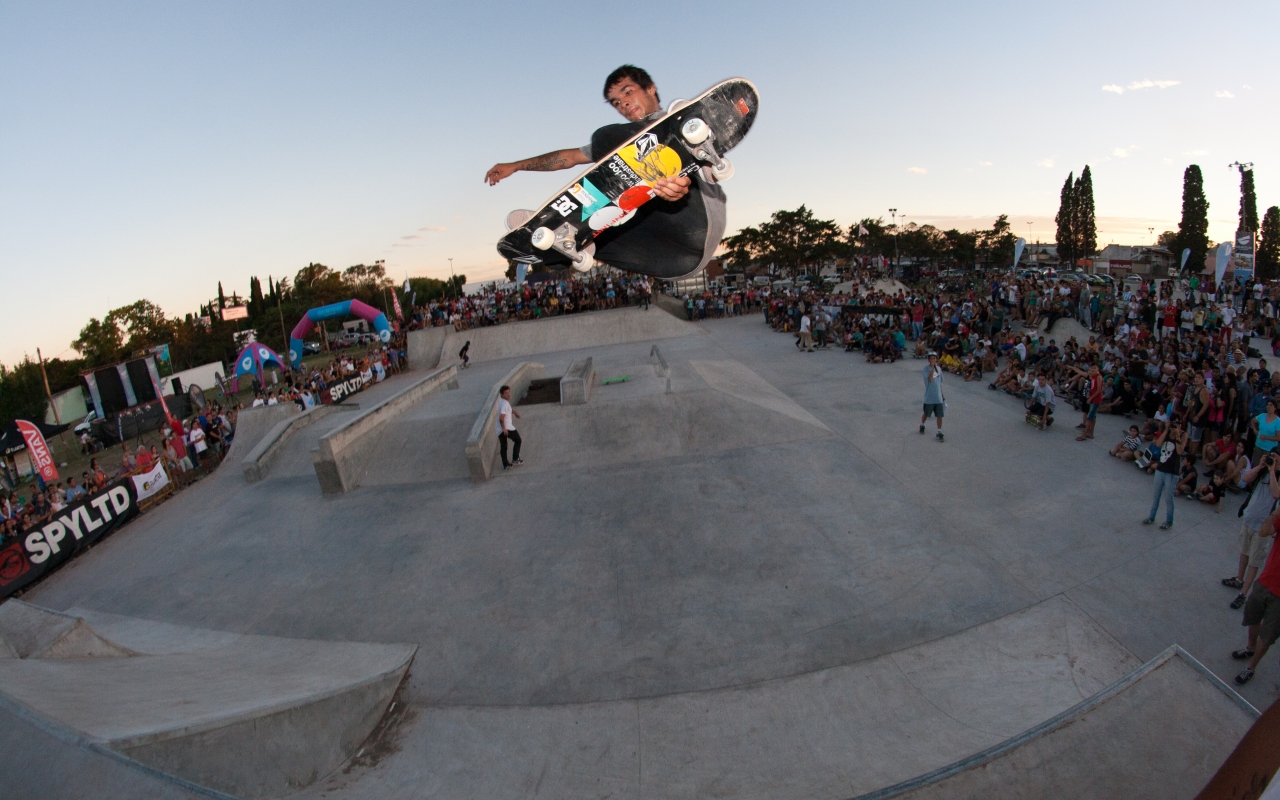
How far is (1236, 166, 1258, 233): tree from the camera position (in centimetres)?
5247

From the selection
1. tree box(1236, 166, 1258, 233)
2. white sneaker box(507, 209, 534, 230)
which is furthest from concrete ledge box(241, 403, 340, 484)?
tree box(1236, 166, 1258, 233)

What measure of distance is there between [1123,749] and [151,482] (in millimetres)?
15004

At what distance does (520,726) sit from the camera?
4809mm

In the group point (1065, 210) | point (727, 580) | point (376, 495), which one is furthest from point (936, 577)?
point (1065, 210)

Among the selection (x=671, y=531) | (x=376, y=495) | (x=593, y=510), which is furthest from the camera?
(x=376, y=495)

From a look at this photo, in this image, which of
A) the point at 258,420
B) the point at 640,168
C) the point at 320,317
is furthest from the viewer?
the point at 320,317

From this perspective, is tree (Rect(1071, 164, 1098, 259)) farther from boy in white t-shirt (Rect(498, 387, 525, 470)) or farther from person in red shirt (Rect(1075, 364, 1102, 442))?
boy in white t-shirt (Rect(498, 387, 525, 470))

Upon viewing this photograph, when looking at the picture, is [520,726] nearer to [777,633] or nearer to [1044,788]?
[777,633]

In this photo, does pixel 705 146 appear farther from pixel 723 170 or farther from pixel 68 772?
pixel 68 772

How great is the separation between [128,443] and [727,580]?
2446cm

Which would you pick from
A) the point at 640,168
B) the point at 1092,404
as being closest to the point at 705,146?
the point at 640,168

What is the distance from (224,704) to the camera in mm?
4270

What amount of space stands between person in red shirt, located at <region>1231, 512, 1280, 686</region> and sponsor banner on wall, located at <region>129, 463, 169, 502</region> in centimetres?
1555

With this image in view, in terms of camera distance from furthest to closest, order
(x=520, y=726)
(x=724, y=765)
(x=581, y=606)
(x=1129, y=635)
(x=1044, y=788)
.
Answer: (x=581, y=606)
(x=1129, y=635)
(x=520, y=726)
(x=724, y=765)
(x=1044, y=788)
